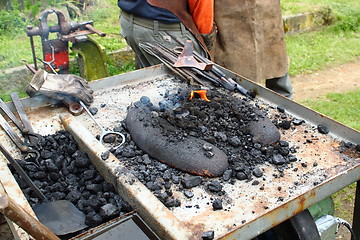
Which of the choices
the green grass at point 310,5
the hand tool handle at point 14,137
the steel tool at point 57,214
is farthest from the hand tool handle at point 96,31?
the green grass at point 310,5

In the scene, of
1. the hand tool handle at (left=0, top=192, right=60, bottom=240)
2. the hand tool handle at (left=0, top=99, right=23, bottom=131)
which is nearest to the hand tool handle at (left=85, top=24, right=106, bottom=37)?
the hand tool handle at (left=0, top=99, right=23, bottom=131)

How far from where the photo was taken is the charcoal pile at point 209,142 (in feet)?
7.31

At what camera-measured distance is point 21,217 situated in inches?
53.0

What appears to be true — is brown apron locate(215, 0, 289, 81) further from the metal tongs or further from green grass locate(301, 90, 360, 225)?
the metal tongs

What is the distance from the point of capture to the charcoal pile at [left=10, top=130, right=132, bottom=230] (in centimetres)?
205

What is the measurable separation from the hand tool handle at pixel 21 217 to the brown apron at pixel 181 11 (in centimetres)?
276

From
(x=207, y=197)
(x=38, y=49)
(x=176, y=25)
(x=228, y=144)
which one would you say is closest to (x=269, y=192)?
(x=207, y=197)

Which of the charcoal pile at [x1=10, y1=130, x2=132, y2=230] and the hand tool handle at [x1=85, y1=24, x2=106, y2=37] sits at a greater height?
the hand tool handle at [x1=85, y1=24, x2=106, y2=37]

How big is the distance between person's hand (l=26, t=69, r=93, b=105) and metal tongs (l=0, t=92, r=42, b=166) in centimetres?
19

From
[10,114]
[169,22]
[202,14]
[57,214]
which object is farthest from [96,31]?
[57,214]

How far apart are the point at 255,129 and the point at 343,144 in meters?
0.56

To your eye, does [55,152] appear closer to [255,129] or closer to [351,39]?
[255,129]

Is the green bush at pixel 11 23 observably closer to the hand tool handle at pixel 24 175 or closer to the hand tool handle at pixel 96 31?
the hand tool handle at pixel 96 31

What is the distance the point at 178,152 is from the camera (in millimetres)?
2355
